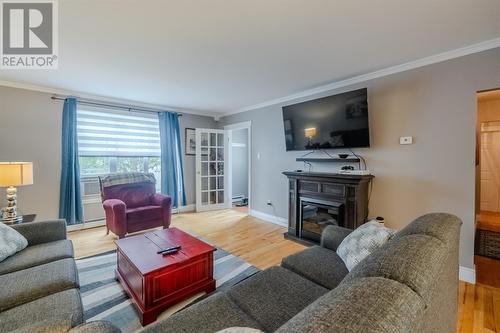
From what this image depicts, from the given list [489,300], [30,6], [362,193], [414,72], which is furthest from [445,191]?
[30,6]

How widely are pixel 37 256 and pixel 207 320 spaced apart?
158cm

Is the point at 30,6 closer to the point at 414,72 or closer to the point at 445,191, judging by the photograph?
the point at 414,72

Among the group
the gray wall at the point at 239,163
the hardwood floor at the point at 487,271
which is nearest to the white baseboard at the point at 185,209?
the gray wall at the point at 239,163

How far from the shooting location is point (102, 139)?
4.08 meters

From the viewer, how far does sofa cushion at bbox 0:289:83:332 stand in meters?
1.08

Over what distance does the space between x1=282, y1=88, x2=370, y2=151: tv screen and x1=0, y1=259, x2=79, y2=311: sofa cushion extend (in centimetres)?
309

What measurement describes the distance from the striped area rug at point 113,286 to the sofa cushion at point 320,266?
2.85ft

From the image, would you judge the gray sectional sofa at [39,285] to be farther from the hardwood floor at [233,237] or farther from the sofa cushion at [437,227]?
the sofa cushion at [437,227]

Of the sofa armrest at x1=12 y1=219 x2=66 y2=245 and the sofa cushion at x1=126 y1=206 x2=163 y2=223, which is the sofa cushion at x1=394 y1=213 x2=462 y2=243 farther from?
the sofa cushion at x1=126 y1=206 x2=163 y2=223

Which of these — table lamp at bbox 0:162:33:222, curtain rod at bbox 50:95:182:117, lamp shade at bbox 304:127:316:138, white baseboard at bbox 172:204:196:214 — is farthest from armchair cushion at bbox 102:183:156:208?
lamp shade at bbox 304:127:316:138

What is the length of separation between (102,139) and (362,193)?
14.4 ft

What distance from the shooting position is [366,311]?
0.51 meters

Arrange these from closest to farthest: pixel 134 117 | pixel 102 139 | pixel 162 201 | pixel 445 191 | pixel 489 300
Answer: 1. pixel 489 300
2. pixel 445 191
3. pixel 162 201
4. pixel 102 139
5. pixel 134 117

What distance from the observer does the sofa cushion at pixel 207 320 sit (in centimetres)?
102
